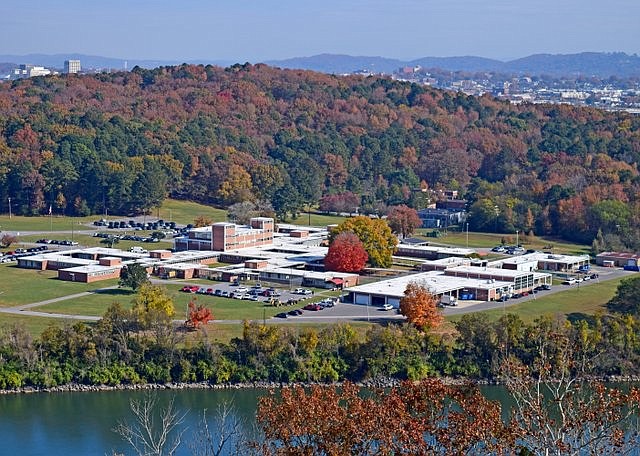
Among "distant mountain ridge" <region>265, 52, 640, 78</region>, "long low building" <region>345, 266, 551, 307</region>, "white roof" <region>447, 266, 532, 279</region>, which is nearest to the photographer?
"long low building" <region>345, 266, 551, 307</region>

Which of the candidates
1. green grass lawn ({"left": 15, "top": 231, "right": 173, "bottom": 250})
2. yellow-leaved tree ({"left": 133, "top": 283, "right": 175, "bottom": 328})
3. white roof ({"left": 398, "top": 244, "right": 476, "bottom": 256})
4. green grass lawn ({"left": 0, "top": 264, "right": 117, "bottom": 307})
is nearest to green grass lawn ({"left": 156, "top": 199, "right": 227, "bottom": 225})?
green grass lawn ({"left": 15, "top": 231, "right": 173, "bottom": 250})

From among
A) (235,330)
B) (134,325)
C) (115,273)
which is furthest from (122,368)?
(115,273)

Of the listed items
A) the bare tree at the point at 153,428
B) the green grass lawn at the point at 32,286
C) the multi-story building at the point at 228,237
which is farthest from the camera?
the multi-story building at the point at 228,237

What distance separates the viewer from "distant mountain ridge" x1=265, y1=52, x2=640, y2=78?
12238 cm

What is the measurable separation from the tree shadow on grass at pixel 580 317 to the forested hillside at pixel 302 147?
681cm

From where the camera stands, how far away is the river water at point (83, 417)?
1068 centimetres

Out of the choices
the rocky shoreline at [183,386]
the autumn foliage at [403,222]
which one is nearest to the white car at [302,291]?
the rocky shoreline at [183,386]

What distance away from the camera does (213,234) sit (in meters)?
21.2

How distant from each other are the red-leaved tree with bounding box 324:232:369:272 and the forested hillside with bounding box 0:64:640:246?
5.96 metres

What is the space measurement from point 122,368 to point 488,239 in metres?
12.7

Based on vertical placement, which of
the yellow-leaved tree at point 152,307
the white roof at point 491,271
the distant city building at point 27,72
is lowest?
the yellow-leaved tree at point 152,307

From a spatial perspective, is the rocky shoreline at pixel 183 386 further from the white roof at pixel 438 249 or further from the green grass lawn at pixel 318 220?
the green grass lawn at pixel 318 220

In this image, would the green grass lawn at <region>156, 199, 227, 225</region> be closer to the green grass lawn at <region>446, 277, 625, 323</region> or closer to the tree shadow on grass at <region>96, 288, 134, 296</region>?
the tree shadow on grass at <region>96, 288, 134, 296</region>

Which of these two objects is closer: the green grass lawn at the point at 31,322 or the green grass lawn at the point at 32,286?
the green grass lawn at the point at 31,322
